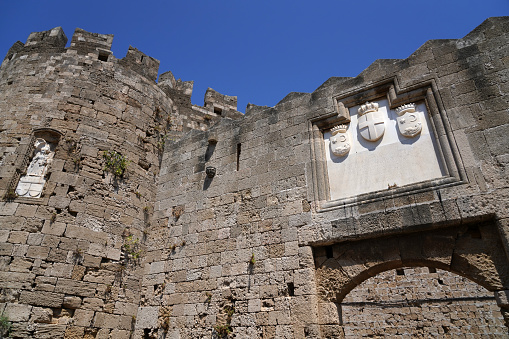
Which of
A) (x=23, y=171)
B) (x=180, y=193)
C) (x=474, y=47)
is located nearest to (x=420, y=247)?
(x=474, y=47)

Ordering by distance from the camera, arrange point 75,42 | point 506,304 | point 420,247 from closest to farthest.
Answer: point 506,304 → point 420,247 → point 75,42

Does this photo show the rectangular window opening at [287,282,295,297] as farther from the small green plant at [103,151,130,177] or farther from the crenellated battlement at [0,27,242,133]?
the crenellated battlement at [0,27,242,133]

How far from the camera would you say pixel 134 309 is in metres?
6.65

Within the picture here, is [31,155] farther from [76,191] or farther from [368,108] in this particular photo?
[368,108]

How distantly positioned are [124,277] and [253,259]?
2520 mm

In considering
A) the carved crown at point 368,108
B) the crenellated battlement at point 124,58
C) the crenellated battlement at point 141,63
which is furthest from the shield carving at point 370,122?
the crenellated battlement at point 141,63

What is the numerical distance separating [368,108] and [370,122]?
1.02 feet

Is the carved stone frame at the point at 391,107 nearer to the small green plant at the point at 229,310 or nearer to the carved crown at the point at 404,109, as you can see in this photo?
the carved crown at the point at 404,109

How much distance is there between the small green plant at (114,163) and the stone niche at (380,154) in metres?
4.06

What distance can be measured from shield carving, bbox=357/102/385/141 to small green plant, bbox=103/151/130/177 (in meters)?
4.65

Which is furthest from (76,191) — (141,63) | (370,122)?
(370,122)

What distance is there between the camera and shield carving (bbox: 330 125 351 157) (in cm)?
611

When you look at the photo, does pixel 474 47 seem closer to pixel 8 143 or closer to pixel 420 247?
pixel 420 247

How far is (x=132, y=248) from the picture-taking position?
7.02 m
